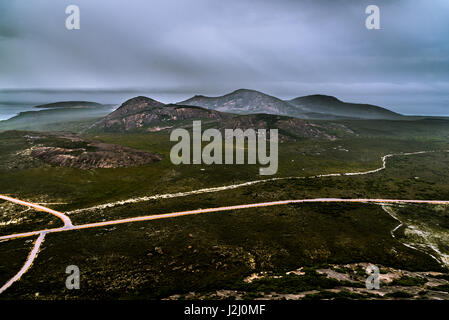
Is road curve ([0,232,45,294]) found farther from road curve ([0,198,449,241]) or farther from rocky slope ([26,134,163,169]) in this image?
rocky slope ([26,134,163,169])

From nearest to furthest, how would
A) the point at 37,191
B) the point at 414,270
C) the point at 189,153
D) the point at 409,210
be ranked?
the point at 414,270, the point at 409,210, the point at 37,191, the point at 189,153

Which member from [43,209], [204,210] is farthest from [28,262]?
[204,210]

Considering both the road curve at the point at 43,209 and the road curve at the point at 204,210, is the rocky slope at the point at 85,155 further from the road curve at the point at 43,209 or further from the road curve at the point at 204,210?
the road curve at the point at 204,210

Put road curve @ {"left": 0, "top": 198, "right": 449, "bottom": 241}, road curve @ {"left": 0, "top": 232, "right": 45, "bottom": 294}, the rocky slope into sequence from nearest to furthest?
road curve @ {"left": 0, "top": 232, "right": 45, "bottom": 294}
road curve @ {"left": 0, "top": 198, "right": 449, "bottom": 241}
the rocky slope

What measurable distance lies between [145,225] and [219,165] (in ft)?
262

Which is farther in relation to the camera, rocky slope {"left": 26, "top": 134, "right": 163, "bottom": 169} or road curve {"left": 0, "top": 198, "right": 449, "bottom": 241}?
rocky slope {"left": 26, "top": 134, "right": 163, "bottom": 169}

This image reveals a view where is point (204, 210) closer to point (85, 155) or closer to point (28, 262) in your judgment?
point (28, 262)

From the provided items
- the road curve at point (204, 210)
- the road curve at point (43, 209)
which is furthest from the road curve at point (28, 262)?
the road curve at point (43, 209)

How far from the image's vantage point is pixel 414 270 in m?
42.6

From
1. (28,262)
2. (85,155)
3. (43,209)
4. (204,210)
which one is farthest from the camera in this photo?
(85,155)

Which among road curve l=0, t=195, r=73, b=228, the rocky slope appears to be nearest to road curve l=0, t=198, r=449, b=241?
road curve l=0, t=195, r=73, b=228
